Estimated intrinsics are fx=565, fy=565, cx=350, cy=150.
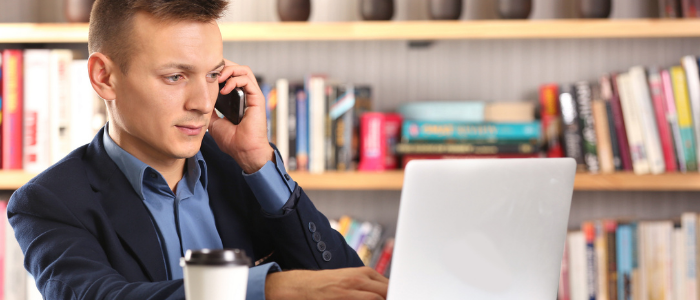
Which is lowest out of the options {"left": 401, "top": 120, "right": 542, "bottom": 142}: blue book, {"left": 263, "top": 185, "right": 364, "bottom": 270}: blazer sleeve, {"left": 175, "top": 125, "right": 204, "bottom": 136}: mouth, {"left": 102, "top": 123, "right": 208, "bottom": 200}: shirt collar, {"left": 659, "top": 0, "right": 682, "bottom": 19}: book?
{"left": 263, "top": 185, "right": 364, "bottom": 270}: blazer sleeve

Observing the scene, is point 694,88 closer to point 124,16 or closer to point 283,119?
point 283,119

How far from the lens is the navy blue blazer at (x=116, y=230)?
761 millimetres

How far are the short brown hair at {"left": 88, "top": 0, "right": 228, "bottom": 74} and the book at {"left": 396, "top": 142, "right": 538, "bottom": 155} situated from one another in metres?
0.95

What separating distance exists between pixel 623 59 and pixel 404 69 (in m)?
0.76

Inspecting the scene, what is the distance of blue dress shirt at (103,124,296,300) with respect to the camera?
97cm

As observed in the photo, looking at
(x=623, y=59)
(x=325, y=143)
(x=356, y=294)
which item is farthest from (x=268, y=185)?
(x=623, y=59)

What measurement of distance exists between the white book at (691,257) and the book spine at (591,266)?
0.26m

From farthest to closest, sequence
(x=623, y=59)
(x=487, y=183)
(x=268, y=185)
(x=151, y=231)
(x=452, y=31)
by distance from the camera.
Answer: (x=623, y=59)
(x=452, y=31)
(x=268, y=185)
(x=151, y=231)
(x=487, y=183)

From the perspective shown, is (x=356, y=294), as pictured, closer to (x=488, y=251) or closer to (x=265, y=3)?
(x=488, y=251)

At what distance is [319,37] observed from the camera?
5.74 feet

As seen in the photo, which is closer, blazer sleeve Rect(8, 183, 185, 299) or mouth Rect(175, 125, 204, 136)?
blazer sleeve Rect(8, 183, 185, 299)

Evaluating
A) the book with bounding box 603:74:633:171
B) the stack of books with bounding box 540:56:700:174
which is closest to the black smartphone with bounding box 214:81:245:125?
the stack of books with bounding box 540:56:700:174

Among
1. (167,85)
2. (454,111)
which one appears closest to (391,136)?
(454,111)

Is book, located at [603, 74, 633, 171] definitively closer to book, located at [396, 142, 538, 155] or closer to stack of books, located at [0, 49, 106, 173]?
book, located at [396, 142, 538, 155]
